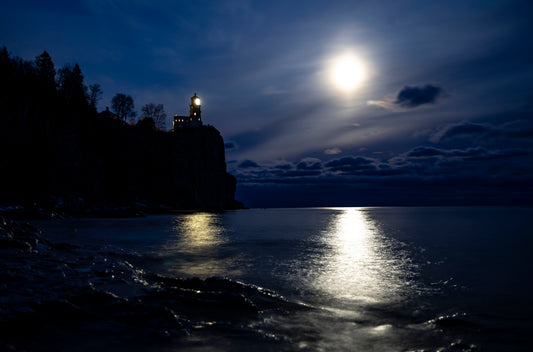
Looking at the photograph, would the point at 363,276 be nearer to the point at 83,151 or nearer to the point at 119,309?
the point at 119,309

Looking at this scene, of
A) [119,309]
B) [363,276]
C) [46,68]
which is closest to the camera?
[119,309]

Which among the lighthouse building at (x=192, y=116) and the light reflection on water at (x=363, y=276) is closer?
the light reflection on water at (x=363, y=276)

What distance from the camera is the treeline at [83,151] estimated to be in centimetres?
5031

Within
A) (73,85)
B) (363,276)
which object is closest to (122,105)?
(73,85)

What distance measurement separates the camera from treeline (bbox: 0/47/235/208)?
50.3 meters

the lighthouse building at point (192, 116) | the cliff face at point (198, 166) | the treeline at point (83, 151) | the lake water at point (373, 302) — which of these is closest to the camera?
the lake water at point (373, 302)

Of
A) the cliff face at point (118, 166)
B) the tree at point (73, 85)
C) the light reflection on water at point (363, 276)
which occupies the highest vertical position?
the tree at point (73, 85)

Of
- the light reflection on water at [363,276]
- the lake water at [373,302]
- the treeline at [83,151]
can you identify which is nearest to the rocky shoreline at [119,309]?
the lake water at [373,302]

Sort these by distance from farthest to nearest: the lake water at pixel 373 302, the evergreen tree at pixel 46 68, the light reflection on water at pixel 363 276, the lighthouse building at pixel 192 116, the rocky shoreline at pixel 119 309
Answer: the lighthouse building at pixel 192 116 → the evergreen tree at pixel 46 68 → the light reflection on water at pixel 363 276 → the lake water at pixel 373 302 → the rocky shoreline at pixel 119 309

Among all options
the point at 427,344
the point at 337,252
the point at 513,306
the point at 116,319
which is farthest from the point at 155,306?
the point at 337,252

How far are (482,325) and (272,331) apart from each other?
5.07 meters

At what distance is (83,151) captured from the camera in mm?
63125

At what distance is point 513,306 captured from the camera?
27.8ft

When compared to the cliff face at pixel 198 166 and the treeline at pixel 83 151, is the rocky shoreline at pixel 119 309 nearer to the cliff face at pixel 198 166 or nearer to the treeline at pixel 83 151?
the treeline at pixel 83 151
